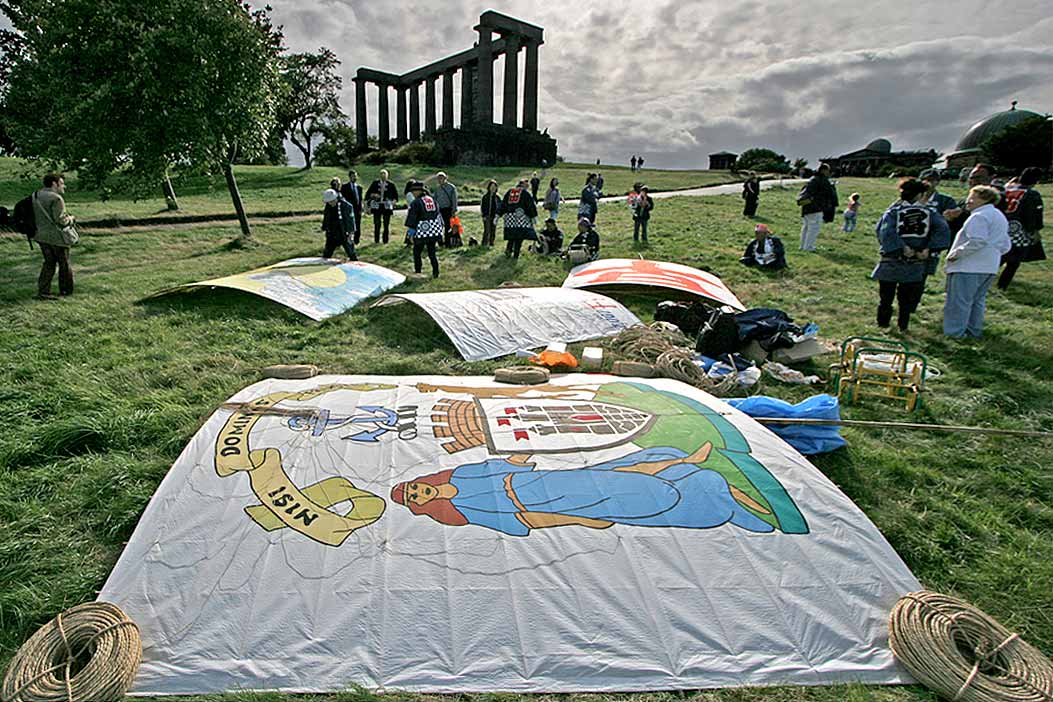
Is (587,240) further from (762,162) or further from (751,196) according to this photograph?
(762,162)

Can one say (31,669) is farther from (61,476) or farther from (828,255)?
(828,255)

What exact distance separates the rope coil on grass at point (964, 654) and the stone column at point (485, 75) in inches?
1795

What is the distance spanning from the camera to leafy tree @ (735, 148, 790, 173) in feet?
182

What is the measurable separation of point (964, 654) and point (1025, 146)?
56.6 metres

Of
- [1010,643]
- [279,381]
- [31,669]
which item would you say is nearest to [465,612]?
[31,669]

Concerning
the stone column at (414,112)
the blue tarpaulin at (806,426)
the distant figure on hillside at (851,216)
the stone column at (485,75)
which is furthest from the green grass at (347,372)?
the stone column at (414,112)

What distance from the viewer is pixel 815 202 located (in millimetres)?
13531

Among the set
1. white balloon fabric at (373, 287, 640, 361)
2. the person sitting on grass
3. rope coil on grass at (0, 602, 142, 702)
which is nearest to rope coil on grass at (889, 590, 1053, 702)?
rope coil on grass at (0, 602, 142, 702)

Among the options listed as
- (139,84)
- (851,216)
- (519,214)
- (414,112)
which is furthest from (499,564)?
(414,112)

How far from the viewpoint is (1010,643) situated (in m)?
2.62

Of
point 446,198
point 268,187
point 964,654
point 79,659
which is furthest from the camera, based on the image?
point 268,187

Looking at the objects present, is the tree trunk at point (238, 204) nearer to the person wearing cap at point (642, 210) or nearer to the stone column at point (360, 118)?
the person wearing cap at point (642, 210)

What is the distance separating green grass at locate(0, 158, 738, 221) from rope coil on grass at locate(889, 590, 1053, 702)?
15979 millimetres

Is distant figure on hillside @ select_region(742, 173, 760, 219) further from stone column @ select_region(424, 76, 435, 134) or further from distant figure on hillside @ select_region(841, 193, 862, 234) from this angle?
stone column @ select_region(424, 76, 435, 134)
